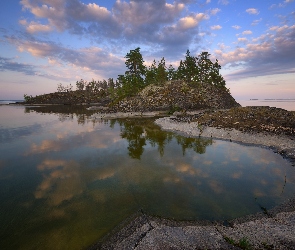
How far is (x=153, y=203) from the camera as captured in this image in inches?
434

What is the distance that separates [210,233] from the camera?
26.4ft

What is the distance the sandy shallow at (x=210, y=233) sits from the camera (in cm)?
711

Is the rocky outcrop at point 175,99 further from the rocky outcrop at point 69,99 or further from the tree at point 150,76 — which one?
the rocky outcrop at point 69,99

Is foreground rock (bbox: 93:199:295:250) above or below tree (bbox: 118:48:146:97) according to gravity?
below

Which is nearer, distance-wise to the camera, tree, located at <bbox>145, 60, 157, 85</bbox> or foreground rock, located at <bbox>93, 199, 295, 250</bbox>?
foreground rock, located at <bbox>93, 199, 295, 250</bbox>

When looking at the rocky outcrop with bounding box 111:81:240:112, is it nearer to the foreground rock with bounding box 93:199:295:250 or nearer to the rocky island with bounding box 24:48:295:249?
the rocky island with bounding box 24:48:295:249

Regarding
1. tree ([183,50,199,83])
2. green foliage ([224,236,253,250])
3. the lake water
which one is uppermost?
tree ([183,50,199,83])

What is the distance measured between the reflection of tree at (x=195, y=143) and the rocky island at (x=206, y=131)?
7.51 feet

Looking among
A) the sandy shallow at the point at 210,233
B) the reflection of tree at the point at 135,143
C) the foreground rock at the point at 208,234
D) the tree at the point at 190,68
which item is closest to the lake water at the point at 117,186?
the reflection of tree at the point at 135,143

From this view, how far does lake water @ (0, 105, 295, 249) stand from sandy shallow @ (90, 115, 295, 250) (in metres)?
0.66

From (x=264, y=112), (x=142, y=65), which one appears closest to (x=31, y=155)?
(x=264, y=112)

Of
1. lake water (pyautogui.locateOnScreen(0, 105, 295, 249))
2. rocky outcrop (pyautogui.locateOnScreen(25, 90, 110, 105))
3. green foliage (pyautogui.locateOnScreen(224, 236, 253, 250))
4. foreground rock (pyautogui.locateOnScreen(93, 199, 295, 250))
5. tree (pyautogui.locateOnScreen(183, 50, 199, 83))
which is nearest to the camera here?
green foliage (pyautogui.locateOnScreen(224, 236, 253, 250))

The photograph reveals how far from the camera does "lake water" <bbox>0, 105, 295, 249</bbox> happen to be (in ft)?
30.2

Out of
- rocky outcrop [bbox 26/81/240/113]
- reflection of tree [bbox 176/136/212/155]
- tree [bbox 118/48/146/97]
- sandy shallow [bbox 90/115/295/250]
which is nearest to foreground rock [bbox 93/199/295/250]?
sandy shallow [bbox 90/115/295/250]
